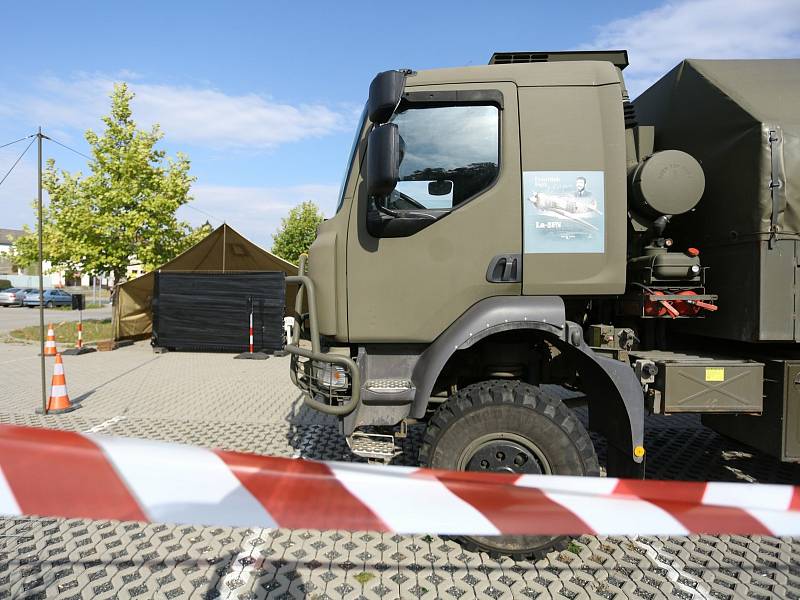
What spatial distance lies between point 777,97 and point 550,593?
3336 millimetres

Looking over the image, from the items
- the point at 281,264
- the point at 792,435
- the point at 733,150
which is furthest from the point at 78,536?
the point at 281,264

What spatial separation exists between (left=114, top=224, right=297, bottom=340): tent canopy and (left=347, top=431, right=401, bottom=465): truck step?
9.65 metres

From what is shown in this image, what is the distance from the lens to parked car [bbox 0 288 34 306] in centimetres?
3020

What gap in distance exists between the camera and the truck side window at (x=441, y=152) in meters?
3.18

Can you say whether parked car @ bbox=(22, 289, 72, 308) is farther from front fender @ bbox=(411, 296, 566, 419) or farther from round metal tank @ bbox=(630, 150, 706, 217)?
round metal tank @ bbox=(630, 150, 706, 217)

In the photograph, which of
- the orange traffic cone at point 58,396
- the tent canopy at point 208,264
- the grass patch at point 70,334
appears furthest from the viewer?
the grass patch at point 70,334

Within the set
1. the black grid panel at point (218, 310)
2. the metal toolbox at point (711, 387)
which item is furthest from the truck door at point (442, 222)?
the black grid panel at point (218, 310)

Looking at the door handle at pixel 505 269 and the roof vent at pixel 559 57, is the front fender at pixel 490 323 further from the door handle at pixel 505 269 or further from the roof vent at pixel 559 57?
the roof vent at pixel 559 57

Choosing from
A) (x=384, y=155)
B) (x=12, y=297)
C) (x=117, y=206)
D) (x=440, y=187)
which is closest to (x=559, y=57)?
(x=440, y=187)

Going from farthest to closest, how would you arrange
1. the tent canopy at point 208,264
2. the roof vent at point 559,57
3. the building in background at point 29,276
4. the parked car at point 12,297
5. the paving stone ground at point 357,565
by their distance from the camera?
the parked car at point 12,297 < the building in background at point 29,276 < the tent canopy at point 208,264 < the roof vent at point 559,57 < the paving stone ground at point 357,565

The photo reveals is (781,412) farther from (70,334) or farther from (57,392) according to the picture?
(70,334)

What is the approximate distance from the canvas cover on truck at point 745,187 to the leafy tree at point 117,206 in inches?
629

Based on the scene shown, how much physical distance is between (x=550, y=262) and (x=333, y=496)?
225cm

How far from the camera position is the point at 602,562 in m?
2.98
